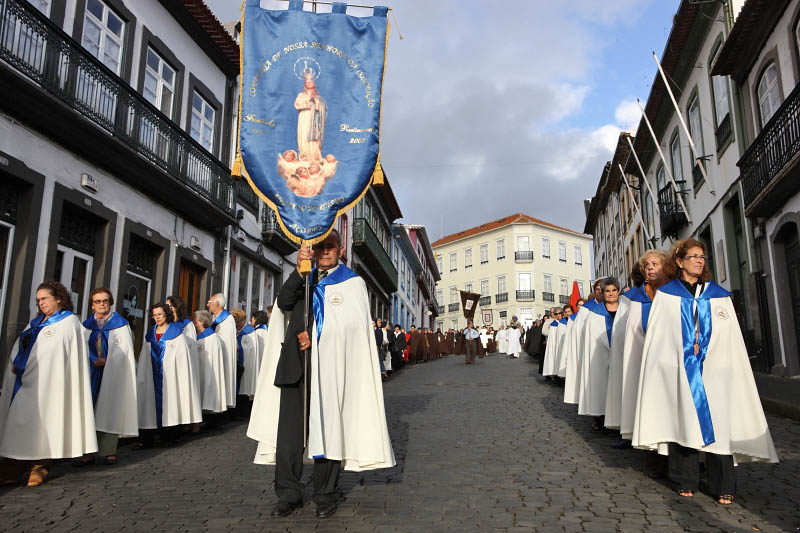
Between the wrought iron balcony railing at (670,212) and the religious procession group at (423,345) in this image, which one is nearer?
the religious procession group at (423,345)

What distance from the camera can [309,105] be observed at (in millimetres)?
6016

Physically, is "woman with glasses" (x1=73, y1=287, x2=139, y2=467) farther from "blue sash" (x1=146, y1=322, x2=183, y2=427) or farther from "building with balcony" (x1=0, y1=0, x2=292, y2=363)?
"building with balcony" (x1=0, y1=0, x2=292, y2=363)

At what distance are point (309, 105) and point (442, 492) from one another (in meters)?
3.36

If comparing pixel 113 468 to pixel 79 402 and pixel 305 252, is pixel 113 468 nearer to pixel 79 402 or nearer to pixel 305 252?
pixel 79 402

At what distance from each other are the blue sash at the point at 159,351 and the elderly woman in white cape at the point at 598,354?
16.1 ft

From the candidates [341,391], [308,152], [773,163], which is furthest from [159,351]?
[773,163]

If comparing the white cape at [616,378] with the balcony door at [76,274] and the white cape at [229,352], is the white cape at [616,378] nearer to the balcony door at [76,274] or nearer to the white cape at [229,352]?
the white cape at [229,352]

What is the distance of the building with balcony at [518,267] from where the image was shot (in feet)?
226

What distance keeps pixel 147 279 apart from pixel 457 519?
1137 centimetres

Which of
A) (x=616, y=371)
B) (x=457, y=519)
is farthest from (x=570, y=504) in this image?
(x=616, y=371)

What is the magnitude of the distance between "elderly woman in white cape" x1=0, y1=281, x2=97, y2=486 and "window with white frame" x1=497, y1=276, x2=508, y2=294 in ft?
212

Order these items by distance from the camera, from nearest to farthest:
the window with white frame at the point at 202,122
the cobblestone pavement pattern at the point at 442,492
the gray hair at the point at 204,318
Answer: the cobblestone pavement pattern at the point at 442,492 → the gray hair at the point at 204,318 → the window with white frame at the point at 202,122

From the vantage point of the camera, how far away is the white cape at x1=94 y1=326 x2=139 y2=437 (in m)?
7.06

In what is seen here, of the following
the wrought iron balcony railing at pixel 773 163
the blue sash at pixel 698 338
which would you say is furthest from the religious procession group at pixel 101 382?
the wrought iron balcony railing at pixel 773 163
